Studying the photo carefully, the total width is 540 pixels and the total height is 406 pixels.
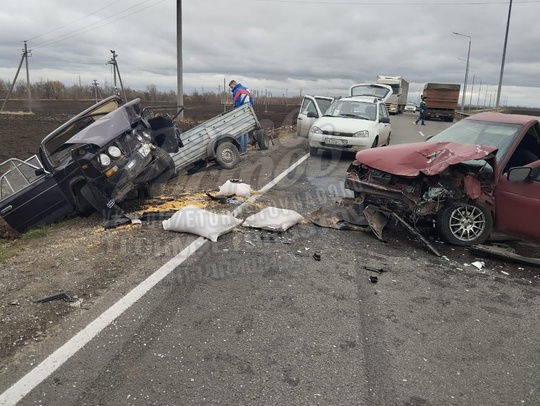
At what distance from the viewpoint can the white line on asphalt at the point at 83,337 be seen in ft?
8.77

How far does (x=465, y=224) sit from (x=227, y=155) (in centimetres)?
639

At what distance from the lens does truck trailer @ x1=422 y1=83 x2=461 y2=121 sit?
31266 mm

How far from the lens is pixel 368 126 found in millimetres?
11516

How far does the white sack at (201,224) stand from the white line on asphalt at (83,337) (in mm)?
345

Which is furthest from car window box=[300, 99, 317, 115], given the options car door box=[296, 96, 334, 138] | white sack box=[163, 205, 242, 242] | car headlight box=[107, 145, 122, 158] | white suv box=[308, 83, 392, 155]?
white sack box=[163, 205, 242, 242]

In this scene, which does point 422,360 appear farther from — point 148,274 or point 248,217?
point 248,217

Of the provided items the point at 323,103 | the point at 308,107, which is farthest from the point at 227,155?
the point at 323,103

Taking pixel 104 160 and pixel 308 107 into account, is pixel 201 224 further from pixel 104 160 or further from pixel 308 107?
pixel 308 107

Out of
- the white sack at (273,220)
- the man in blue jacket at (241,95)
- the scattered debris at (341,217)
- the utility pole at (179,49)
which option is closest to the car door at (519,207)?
the scattered debris at (341,217)

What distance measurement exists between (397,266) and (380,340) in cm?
169

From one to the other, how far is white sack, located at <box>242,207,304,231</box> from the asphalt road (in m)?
0.63

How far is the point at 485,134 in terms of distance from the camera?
6195 millimetres

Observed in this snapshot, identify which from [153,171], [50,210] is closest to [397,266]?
[153,171]

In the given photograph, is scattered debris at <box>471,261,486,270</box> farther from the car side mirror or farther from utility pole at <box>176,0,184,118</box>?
utility pole at <box>176,0,184,118</box>
